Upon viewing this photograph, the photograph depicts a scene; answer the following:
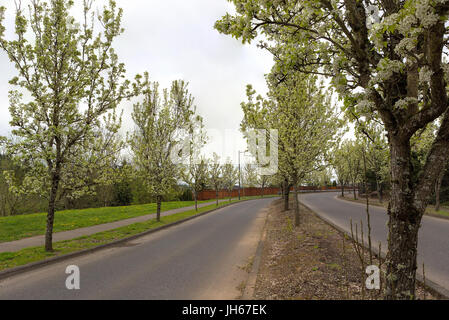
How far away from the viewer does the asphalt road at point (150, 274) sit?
16.1 ft

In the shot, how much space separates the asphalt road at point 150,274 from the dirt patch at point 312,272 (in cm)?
62

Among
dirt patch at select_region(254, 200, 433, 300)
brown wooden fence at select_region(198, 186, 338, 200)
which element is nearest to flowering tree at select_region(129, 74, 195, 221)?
dirt patch at select_region(254, 200, 433, 300)

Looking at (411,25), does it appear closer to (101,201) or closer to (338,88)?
(338,88)

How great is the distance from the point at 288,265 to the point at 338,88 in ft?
13.8

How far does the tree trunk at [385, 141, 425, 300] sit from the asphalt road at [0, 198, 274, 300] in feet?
8.73

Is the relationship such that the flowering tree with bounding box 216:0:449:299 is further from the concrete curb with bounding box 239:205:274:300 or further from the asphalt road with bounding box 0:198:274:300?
the asphalt road with bounding box 0:198:274:300

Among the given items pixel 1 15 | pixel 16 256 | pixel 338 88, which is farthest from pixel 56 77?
pixel 338 88

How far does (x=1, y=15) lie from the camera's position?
24.0 feet

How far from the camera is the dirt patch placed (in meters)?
4.28

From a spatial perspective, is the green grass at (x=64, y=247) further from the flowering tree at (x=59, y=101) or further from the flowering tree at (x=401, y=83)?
the flowering tree at (x=401, y=83)

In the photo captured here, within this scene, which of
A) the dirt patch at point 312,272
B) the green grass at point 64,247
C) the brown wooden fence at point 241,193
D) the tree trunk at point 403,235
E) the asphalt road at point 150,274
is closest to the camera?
the tree trunk at point 403,235

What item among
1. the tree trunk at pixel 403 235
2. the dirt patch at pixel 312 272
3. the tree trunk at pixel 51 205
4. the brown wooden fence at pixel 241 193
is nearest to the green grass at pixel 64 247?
the tree trunk at pixel 51 205

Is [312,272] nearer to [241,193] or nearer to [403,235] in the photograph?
[403,235]

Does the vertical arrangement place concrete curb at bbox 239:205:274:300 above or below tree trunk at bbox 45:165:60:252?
below
